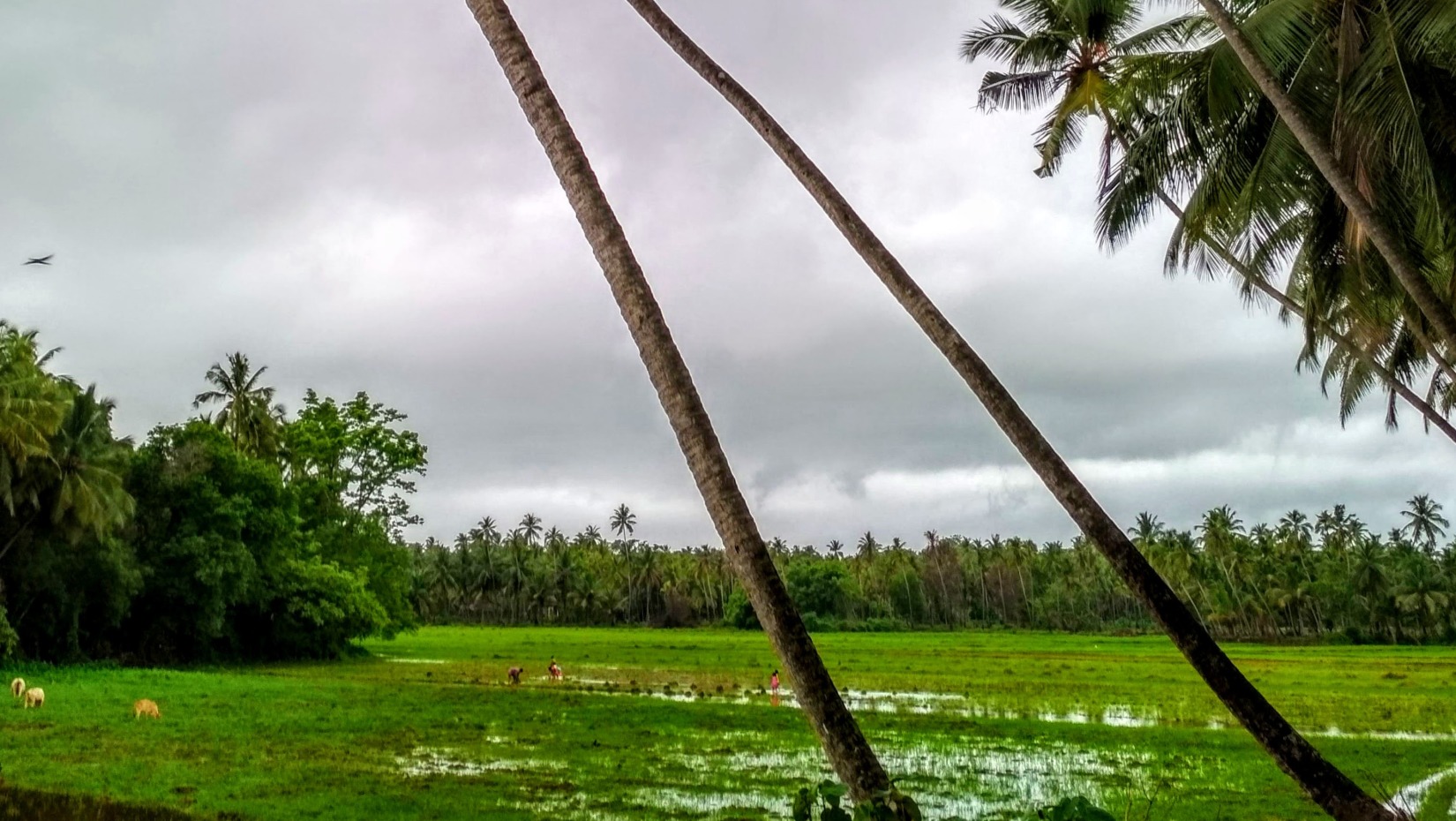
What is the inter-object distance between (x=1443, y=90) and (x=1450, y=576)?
63.7m

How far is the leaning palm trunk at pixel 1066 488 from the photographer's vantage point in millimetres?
3867

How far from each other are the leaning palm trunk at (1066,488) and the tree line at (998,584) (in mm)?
60506

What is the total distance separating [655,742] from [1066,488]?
13.1 meters

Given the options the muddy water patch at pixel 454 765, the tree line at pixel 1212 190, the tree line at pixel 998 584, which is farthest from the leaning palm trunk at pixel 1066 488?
the tree line at pixel 998 584

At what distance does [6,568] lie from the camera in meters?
26.8

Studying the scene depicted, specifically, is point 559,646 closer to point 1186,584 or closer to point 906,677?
point 906,677

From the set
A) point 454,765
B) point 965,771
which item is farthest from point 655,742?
point 965,771

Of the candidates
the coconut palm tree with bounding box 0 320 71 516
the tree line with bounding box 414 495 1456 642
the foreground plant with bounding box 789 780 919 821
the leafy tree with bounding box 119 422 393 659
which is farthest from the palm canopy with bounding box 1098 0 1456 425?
the tree line with bounding box 414 495 1456 642

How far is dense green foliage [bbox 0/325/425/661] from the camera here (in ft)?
85.5

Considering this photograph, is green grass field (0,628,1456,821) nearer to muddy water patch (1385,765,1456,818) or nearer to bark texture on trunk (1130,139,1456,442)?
muddy water patch (1385,765,1456,818)

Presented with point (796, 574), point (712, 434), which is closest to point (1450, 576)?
point (796, 574)

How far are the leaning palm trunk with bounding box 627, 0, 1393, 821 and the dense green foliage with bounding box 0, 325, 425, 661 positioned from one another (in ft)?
80.7

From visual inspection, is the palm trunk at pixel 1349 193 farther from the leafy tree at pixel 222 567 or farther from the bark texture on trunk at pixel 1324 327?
the leafy tree at pixel 222 567

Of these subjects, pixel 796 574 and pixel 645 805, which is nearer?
pixel 645 805
